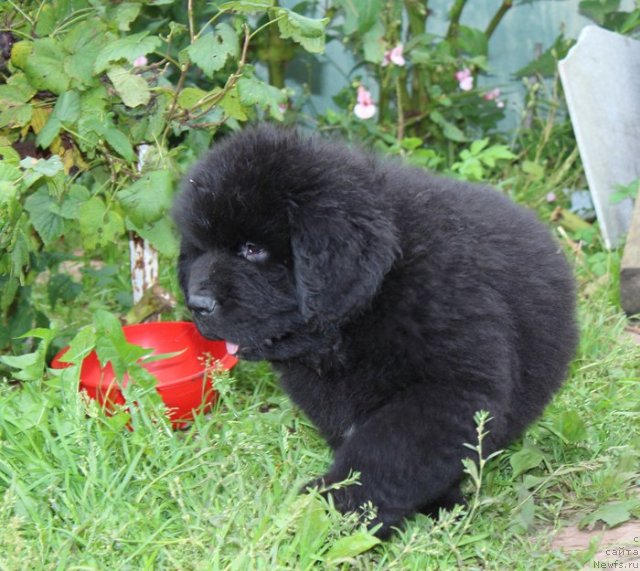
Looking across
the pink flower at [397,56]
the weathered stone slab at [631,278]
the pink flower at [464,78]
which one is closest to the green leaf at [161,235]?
the weathered stone slab at [631,278]

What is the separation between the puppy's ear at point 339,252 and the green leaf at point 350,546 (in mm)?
525

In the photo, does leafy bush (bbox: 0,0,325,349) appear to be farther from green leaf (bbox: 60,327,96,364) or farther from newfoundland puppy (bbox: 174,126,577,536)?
newfoundland puppy (bbox: 174,126,577,536)

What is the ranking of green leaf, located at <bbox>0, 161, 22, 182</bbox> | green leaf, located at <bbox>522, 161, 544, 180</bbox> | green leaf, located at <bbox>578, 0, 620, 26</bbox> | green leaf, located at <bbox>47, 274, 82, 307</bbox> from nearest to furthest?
green leaf, located at <bbox>0, 161, 22, 182</bbox>
green leaf, located at <bbox>47, 274, 82, 307</bbox>
green leaf, located at <bbox>522, 161, 544, 180</bbox>
green leaf, located at <bbox>578, 0, 620, 26</bbox>

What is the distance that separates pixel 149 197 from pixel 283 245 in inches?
35.8

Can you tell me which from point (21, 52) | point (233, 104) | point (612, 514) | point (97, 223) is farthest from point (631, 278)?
point (21, 52)

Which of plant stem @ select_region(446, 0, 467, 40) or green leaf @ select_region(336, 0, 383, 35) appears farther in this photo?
plant stem @ select_region(446, 0, 467, 40)

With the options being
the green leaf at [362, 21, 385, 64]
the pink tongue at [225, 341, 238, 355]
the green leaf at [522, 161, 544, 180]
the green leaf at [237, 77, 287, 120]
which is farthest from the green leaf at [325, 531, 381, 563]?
the green leaf at [522, 161, 544, 180]

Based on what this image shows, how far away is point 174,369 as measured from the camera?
11.7 ft

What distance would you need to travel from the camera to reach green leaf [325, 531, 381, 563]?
2254mm

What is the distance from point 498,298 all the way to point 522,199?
301 cm

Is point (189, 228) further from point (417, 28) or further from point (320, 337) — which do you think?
point (417, 28)

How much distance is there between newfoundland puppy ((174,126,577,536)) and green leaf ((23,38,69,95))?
3.05 ft

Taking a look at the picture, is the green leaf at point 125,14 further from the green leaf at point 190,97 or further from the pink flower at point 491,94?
the pink flower at point 491,94

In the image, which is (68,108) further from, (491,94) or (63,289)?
(491,94)
